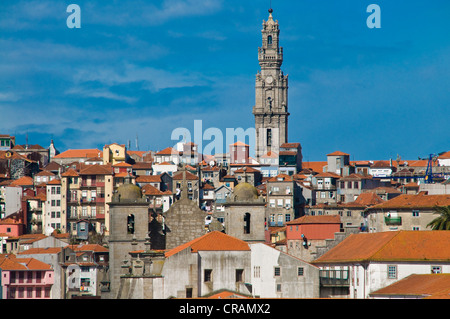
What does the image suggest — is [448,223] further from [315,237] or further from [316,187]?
[316,187]

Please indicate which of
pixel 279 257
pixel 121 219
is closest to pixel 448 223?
pixel 279 257

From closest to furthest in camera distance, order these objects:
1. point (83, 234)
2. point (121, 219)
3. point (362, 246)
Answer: point (362, 246) < point (121, 219) < point (83, 234)

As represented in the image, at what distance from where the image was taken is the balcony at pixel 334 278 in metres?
70.5

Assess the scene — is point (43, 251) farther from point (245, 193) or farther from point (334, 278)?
point (334, 278)

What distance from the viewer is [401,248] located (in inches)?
2689

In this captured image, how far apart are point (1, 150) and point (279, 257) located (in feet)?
Result: 439

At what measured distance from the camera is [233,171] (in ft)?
600

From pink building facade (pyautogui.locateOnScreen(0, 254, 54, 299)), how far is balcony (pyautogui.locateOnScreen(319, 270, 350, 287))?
47081 mm

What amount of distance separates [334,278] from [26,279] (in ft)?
165

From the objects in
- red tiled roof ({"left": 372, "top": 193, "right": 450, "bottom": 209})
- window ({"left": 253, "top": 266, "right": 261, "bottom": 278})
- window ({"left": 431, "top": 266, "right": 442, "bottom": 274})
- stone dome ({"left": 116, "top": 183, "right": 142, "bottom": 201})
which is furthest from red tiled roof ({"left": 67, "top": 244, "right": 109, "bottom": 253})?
window ({"left": 431, "top": 266, "right": 442, "bottom": 274})

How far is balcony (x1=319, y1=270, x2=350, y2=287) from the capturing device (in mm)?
70500

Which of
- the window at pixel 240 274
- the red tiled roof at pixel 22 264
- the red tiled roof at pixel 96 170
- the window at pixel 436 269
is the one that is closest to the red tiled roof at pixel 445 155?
the red tiled roof at pixel 96 170

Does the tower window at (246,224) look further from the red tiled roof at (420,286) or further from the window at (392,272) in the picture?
the red tiled roof at (420,286)

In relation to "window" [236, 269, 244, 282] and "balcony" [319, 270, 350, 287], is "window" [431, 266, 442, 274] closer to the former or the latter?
"balcony" [319, 270, 350, 287]
